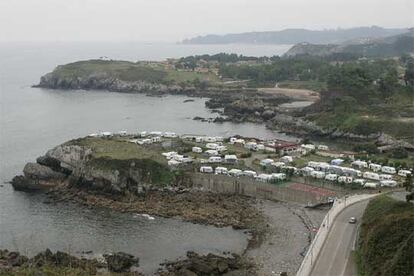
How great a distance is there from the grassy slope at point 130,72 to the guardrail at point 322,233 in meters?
98.7

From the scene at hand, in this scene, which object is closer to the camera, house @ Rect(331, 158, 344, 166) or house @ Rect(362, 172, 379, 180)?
house @ Rect(362, 172, 379, 180)

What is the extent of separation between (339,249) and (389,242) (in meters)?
3.98

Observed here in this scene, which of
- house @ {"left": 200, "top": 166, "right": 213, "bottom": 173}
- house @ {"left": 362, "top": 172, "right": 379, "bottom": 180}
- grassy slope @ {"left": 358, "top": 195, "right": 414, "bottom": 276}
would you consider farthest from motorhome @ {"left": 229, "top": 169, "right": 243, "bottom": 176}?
grassy slope @ {"left": 358, "top": 195, "right": 414, "bottom": 276}

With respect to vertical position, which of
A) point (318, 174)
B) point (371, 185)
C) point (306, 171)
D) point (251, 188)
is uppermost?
point (306, 171)

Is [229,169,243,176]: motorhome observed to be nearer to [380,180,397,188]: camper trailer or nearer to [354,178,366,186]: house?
[354,178,366,186]: house

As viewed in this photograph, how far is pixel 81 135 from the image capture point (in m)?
80.3

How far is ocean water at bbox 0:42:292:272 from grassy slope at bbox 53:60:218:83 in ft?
35.1

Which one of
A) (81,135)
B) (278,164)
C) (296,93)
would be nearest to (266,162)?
(278,164)

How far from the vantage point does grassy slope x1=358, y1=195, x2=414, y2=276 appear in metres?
26.6

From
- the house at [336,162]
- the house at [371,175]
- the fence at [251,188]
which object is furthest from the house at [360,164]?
the fence at [251,188]

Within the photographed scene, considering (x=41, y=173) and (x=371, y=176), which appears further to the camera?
(x=41, y=173)

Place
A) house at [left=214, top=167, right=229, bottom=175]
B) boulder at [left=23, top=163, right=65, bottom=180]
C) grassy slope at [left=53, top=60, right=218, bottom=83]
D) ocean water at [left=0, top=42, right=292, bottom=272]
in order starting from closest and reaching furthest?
ocean water at [left=0, top=42, right=292, bottom=272], house at [left=214, top=167, right=229, bottom=175], boulder at [left=23, top=163, right=65, bottom=180], grassy slope at [left=53, top=60, right=218, bottom=83]

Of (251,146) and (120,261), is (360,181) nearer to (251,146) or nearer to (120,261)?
(251,146)

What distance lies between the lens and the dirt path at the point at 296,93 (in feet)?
360
